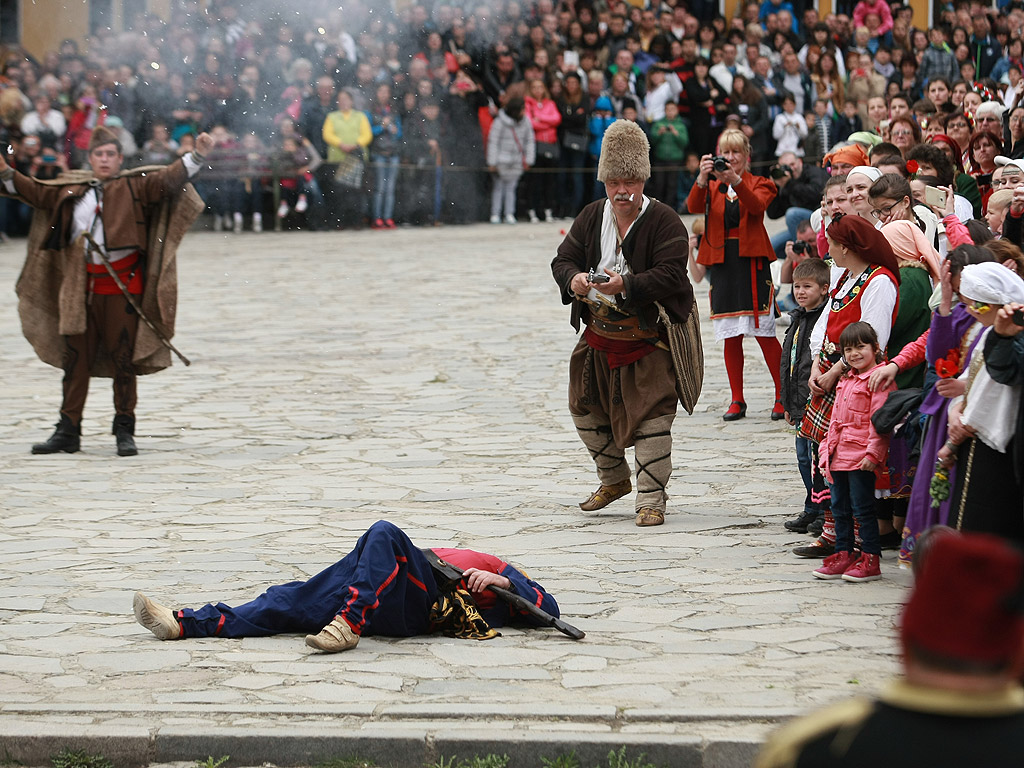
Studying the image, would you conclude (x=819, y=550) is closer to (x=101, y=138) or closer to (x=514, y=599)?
(x=514, y=599)

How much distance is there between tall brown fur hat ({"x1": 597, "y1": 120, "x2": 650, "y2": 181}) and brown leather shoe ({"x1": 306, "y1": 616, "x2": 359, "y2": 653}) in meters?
2.80

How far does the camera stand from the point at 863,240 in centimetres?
634

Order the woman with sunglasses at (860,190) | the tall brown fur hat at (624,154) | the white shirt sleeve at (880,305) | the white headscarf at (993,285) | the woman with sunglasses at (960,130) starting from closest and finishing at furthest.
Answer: the white headscarf at (993,285) < the white shirt sleeve at (880,305) < the tall brown fur hat at (624,154) < the woman with sunglasses at (860,190) < the woman with sunglasses at (960,130)

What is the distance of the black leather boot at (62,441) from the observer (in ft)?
30.8

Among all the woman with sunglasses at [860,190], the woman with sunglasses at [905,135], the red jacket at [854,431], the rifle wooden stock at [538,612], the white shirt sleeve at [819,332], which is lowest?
the rifle wooden stock at [538,612]

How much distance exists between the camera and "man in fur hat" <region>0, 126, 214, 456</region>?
367 inches

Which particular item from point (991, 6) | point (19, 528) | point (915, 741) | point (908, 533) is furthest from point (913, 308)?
point (991, 6)

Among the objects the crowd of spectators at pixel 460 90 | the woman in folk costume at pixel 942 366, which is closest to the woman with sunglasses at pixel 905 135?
the woman in folk costume at pixel 942 366

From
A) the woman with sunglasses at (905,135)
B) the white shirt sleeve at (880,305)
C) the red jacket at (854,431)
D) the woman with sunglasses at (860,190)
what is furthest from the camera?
the woman with sunglasses at (905,135)

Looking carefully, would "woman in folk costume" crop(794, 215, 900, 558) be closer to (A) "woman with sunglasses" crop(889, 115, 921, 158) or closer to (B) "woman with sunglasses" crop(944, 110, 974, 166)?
A: (A) "woman with sunglasses" crop(889, 115, 921, 158)

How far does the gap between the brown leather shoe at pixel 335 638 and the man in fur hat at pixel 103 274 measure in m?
4.44

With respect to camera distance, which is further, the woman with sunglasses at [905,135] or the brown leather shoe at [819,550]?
the woman with sunglasses at [905,135]

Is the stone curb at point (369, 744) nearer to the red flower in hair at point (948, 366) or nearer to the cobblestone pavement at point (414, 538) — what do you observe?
the cobblestone pavement at point (414, 538)

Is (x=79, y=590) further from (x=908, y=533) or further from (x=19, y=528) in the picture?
(x=908, y=533)
